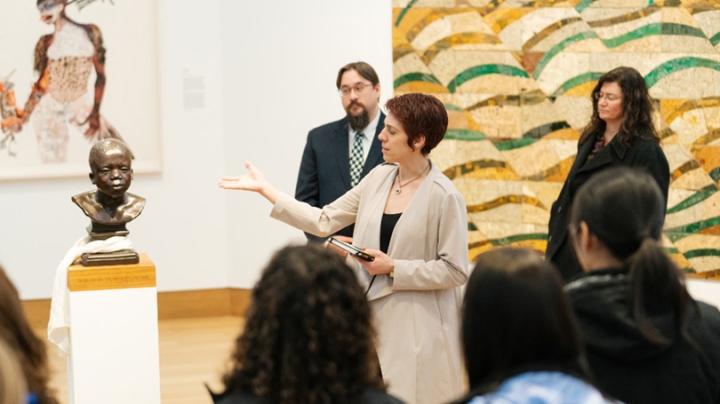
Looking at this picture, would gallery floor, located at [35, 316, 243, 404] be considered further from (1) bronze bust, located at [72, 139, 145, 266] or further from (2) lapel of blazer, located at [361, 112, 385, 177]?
(2) lapel of blazer, located at [361, 112, 385, 177]

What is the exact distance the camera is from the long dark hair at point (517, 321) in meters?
1.78

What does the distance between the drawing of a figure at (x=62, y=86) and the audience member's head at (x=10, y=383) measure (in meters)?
A: 6.74

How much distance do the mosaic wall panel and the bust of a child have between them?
9.48 ft

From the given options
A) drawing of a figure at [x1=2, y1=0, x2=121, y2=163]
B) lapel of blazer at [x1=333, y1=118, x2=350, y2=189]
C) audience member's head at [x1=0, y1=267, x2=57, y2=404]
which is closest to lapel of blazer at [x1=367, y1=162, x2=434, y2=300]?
lapel of blazer at [x1=333, y1=118, x2=350, y2=189]

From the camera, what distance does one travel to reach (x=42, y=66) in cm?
796

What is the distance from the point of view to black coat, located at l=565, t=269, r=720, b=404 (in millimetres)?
2201

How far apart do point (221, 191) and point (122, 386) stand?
382cm

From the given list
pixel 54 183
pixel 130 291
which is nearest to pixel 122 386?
pixel 130 291

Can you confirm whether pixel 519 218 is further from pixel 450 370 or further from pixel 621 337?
pixel 621 337

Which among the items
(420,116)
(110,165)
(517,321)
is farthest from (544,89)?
(517,321)

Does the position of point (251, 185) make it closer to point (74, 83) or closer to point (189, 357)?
point (189, 357)

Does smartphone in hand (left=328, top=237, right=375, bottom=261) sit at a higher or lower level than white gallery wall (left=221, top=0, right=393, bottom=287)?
lower

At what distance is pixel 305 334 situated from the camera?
5.93ft

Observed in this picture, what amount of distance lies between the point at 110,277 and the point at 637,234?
3218mm
